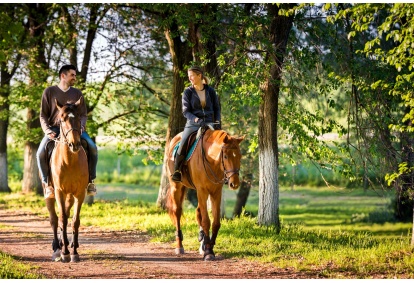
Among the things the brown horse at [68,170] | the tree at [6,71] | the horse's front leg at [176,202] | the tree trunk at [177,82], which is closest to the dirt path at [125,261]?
the brown horse at [68,170]

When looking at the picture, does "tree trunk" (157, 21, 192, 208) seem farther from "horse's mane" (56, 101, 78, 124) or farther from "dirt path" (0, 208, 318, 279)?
"horse's mane" (56, 101, 78, 124)

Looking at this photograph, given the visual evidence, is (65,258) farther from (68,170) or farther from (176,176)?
(176,176)

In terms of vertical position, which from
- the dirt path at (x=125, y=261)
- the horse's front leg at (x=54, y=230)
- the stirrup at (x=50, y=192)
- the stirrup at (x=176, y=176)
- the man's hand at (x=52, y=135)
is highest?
the man's hand at (x=52, y=135)

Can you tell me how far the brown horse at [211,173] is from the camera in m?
10.5

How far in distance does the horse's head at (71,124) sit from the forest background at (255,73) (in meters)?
3.93

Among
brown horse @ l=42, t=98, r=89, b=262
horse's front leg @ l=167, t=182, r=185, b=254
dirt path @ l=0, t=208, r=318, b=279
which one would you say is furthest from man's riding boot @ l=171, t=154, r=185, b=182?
brown horse @ l=42, t=98, r=89, b=262

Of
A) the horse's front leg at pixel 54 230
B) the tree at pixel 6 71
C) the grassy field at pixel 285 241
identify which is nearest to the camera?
the grassy field at pixel 285 241

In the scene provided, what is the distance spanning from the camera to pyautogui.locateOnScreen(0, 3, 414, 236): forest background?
1392 centimetres

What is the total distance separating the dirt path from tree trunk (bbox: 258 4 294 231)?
268 cm

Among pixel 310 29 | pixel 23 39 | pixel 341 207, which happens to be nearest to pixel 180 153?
pixel 310 29

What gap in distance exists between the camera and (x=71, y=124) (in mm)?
10281

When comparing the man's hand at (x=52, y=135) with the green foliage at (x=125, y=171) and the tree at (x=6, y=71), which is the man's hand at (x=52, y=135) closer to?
the tree at (x=6, y=71)

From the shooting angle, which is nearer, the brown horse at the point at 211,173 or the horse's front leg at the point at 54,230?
the brown horse at the point at 211,173

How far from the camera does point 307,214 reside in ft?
115
